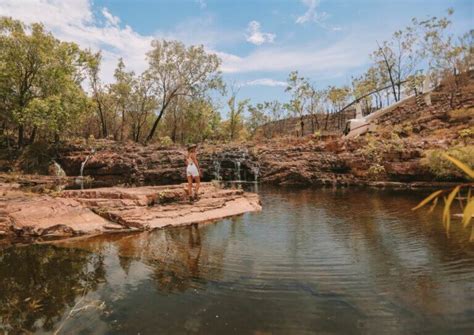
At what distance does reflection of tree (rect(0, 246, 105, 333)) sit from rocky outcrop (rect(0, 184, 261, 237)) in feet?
3.43

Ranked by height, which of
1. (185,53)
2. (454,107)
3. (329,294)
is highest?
(185,53)

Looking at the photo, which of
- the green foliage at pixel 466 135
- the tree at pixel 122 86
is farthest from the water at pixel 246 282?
the tree at pixel 122 86

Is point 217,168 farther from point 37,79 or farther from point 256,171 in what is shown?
point 37,79

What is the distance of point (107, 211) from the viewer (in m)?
8.91

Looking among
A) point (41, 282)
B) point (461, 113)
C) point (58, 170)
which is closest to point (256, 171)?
point (58, 170)

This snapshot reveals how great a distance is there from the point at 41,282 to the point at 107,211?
3.88m

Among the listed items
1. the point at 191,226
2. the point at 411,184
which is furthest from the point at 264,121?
the point at 191,226

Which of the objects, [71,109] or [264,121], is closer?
[71,109]

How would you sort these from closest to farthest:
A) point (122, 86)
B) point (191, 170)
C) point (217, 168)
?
1. point (191, 170)
2. point (217, 168)
3. point (122, 86)

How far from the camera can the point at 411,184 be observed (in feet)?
57.5

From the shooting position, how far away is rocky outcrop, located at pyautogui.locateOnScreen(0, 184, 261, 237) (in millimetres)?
7793

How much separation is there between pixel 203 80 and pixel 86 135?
16934mm

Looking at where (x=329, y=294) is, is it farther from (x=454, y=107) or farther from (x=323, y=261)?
(x=454, y=107)

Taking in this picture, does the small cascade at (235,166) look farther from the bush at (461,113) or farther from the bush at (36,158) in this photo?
the bush at (461,113)
